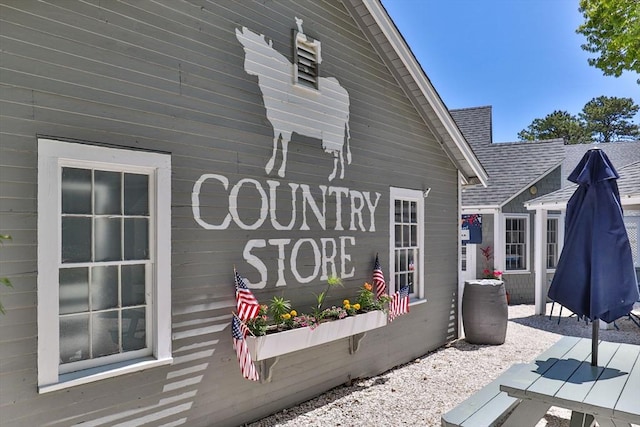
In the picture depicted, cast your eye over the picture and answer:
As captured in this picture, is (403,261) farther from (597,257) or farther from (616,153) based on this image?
(616,153)

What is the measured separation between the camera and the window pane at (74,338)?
329cm

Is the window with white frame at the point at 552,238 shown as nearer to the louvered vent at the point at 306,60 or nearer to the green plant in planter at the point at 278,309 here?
the louvered vent at the point at 306,60

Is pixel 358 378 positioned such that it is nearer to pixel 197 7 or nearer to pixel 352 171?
pixel 352 171

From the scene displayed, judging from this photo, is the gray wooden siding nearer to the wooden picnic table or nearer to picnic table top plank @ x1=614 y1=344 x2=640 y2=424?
the wooden picnic table

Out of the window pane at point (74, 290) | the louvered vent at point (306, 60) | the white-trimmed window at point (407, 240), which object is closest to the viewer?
Answer: the window pane at point (74, 290)

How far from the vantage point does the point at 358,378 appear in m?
6.09

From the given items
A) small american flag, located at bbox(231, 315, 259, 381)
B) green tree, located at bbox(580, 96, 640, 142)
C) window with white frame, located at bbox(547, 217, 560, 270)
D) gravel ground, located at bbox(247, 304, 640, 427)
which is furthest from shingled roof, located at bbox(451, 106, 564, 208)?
green tree, located at bbox(580, 96, 640, 142)

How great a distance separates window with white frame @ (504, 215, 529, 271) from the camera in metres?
12.8

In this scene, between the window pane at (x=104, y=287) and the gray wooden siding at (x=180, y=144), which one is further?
the window pane at (x=104, y=287)

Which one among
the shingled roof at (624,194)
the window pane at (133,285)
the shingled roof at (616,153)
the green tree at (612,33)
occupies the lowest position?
the window pane at (133,285)

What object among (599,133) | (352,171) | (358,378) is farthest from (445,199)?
(599,133)

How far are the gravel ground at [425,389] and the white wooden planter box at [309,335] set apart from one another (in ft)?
2.49

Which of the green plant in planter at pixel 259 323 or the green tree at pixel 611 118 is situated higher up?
the green tree at pixel 611 118

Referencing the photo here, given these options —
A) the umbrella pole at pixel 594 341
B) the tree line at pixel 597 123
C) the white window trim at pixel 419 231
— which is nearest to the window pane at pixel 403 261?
the white window trim at pixel 419 231
